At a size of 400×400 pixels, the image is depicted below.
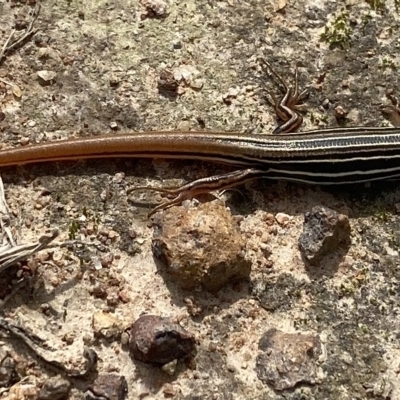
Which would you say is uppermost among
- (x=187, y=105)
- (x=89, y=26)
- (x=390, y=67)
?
(x=89, y=26)

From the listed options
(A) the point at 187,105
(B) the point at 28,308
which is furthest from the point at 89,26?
(B) the point at 28,308

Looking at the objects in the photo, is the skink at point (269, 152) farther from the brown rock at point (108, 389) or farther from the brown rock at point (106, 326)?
the brown rock at point (108, 389)

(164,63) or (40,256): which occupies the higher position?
(164,63)

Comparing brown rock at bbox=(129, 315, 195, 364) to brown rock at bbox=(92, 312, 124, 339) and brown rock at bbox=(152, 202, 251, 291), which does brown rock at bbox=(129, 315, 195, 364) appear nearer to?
brown rock at bbox=(92, 312, 124, 339)

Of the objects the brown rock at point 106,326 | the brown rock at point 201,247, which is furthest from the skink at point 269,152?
the brown rock at point 106,326

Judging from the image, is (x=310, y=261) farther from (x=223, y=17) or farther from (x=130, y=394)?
(x=223, y=17)

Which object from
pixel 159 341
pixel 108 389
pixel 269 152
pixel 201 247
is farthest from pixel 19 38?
pixel 108 389

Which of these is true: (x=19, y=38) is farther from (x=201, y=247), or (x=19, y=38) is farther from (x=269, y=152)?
(x=201, y=247)

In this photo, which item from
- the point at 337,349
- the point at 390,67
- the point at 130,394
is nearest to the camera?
the point at 130,394
